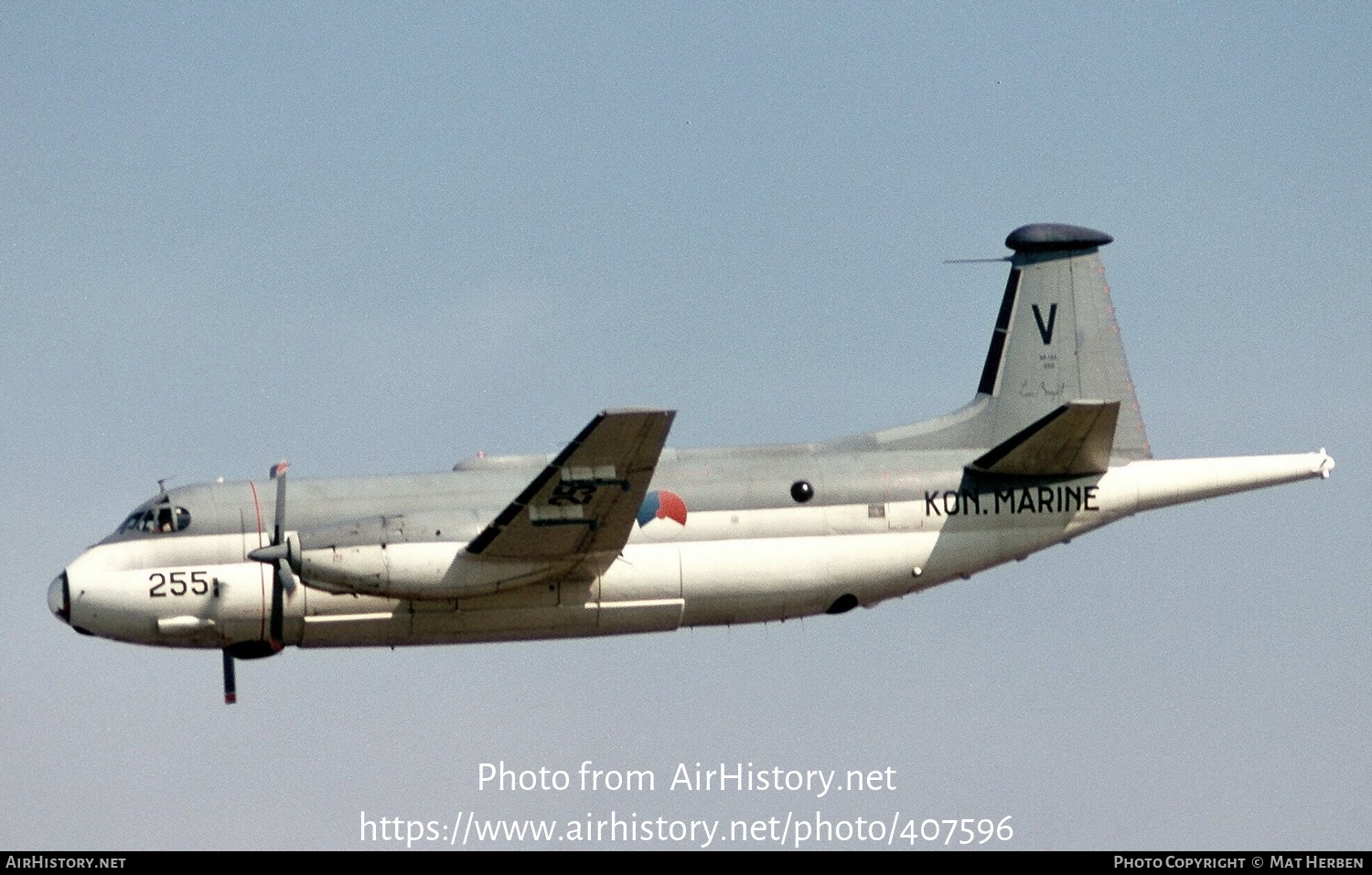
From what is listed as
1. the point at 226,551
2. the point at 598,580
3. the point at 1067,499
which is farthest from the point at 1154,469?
the point at 226,551

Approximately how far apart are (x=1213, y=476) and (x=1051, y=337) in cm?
433

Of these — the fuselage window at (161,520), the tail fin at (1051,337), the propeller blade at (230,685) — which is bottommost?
the propeller blade at (230,685)

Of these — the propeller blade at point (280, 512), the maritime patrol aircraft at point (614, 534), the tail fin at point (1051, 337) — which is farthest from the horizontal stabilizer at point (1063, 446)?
the propeller blade at point (280, 512)

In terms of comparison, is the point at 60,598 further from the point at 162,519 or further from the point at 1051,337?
the point at 1051,337

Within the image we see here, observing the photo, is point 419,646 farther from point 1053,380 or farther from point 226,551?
point 1053,380

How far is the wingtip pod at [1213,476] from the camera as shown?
44000 millimetres

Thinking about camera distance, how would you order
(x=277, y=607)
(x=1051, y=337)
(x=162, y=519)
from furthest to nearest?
(x=1051, y=337) < (x=162, y=519) < (x=277, y=607)

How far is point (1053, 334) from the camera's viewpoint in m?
46.2

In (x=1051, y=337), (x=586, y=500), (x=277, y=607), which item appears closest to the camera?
(x=586, y=500)

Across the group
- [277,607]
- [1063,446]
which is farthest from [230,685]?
[1063,446]

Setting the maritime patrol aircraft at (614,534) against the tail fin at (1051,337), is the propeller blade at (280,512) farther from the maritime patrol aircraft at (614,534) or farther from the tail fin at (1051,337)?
the tail fin at (1051,337)

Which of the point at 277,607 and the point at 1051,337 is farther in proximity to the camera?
the point at 1051,337

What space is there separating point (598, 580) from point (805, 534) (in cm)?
391

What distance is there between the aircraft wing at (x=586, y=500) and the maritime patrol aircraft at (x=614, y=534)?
44mm
